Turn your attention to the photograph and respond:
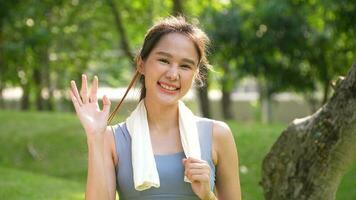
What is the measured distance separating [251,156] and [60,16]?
29.4ft

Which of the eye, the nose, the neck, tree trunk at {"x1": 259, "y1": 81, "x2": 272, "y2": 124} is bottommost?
the neck

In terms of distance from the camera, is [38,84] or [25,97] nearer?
[38,84]

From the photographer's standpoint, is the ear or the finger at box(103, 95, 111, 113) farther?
the ear

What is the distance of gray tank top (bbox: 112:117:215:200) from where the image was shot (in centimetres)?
277

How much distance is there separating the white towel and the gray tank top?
0.04 meters

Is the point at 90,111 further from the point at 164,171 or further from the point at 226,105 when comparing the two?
the point at 226,105

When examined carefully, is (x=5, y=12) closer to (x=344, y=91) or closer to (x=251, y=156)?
(x=251, y=156)

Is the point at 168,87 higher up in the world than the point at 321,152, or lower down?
higher up

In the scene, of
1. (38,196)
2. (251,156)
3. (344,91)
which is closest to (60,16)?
(251,156)

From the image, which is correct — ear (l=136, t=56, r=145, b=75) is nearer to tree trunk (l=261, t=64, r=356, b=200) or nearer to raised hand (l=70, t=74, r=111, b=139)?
raised hand (l=70, t=74, r=111, b=139)

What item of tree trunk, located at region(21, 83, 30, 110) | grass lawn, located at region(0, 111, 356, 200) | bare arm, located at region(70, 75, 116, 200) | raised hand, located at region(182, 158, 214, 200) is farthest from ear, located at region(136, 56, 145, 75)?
tree trunk, located at region(21, 83, 30, 110)

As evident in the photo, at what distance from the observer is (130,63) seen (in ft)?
47.0

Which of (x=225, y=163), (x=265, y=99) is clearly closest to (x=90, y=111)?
(x=225, y=163)

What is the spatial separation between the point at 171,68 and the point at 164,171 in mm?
409
